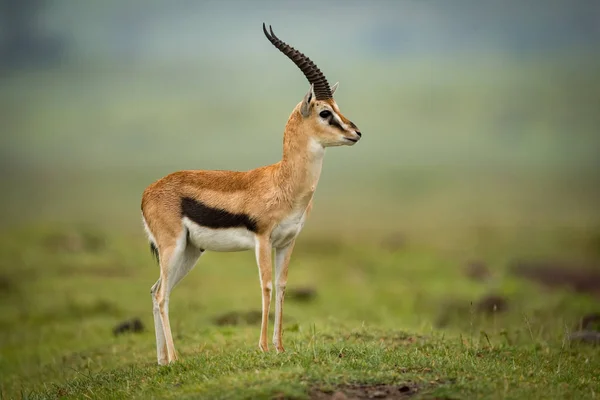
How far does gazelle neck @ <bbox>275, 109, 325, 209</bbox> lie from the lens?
10484 mm

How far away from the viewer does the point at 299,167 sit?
34.7 ft

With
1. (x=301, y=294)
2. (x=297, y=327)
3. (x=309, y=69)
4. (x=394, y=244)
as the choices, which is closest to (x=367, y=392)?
(x=309, y=69)

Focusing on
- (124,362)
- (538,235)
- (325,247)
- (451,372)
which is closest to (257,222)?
(451,372)

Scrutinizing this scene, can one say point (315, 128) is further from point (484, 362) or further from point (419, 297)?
point (419, 297)

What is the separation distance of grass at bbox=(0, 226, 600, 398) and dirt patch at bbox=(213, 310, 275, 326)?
47 cm

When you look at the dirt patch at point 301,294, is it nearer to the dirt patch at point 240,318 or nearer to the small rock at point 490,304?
the dirt patch at point 240,318

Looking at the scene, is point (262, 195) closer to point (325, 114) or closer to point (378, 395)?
point (325, 114)

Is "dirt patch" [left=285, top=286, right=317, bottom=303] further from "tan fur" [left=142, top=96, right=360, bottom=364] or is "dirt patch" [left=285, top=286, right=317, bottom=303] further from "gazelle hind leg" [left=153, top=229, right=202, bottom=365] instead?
"gazelle hind leg" [left=153, top=229, right=202, bottom=365]

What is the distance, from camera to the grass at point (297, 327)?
8844 mm

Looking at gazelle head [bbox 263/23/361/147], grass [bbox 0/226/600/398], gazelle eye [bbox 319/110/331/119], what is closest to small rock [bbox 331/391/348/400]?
grass [bbox 0/226/600/398]

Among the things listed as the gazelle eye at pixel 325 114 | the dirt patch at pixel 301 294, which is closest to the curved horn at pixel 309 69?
the gazelle eye at pixel 325 114

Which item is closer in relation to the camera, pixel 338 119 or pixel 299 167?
pixel 338 119

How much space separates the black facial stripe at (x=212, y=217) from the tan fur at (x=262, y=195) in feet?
0.23

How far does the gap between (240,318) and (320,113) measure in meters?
8.12
